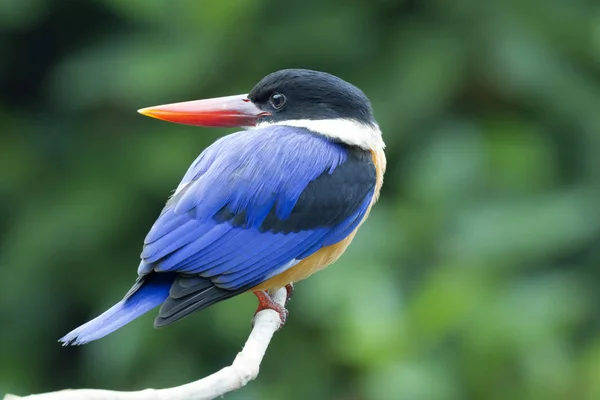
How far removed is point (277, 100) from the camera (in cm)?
303

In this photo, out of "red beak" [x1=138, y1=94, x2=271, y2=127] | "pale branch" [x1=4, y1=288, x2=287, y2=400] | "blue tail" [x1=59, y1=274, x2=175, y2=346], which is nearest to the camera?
"pale branch" [x1=4, y1=288, x2=287, y2=400]

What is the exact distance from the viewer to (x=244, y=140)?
282 cm

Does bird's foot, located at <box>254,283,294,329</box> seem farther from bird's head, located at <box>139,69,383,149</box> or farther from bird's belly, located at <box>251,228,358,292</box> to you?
bird's head, located at <box>139,69,383,149</box>

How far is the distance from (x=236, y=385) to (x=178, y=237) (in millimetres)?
681

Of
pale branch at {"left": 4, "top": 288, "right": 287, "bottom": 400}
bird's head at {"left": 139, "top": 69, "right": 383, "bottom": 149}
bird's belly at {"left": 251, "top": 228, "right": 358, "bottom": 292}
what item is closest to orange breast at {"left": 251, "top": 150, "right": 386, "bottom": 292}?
bird's belly at {"left": 251, "top": 228, "right": 358, "bottom": 292}

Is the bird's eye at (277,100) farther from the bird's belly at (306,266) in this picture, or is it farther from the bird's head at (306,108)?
the bird's belly at (306,266)

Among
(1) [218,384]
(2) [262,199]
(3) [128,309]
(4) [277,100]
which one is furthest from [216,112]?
(1) [218,384]

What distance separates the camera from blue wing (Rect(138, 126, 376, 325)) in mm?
2604

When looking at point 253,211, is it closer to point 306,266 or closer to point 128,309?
point 306,266

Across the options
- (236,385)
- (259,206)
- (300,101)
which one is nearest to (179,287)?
(259,206)

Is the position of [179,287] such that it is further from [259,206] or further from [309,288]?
[309,288]

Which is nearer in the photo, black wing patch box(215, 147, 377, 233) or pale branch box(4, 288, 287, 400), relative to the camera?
pale branch box(4, 288, 287, 400)

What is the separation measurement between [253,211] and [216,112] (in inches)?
16.7

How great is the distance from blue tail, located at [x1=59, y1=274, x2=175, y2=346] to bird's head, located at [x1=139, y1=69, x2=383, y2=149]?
1.88 ft
